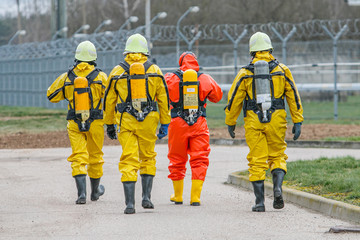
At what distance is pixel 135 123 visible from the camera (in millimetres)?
8742

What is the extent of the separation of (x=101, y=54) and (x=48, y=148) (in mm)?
13860

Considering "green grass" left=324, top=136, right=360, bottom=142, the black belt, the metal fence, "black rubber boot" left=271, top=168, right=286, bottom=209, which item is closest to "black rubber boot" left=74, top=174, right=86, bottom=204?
the black belt

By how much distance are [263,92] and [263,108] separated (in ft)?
0.53

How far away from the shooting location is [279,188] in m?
8.57

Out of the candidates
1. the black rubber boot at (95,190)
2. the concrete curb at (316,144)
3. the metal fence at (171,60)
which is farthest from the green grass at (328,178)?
the metal fence at (171,60)

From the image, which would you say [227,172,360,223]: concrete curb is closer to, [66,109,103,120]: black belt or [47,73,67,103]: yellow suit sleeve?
[66,109,103,120]: black belt

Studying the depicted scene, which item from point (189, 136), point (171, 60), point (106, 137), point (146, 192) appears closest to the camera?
point (146, 192)

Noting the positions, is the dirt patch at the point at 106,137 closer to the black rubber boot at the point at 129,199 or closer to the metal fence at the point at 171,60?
the black rubber boot at the point at 129,199

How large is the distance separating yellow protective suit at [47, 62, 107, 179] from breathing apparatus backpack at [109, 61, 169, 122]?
31.0 inches

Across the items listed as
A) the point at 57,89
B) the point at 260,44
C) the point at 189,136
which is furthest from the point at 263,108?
the point at 57,89

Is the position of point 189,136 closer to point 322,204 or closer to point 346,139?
point 322,204

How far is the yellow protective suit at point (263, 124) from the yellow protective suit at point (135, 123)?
29.4 inches

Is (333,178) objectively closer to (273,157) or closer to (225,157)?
(273,157)

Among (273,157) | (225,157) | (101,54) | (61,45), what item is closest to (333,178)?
(273,157)
